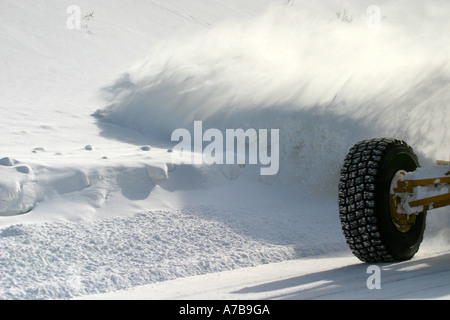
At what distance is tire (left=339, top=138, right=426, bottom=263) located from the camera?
12.9ft

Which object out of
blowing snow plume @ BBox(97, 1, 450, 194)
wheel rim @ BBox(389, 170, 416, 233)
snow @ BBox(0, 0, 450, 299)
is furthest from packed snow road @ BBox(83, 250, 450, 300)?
blowing snow plume @ BBox(97, 1, 450, 194)

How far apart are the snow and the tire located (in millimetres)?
138

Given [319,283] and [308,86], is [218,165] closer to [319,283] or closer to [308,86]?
[308,86]

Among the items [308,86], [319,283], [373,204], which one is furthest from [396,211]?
[308,86]

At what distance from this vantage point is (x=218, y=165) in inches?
252

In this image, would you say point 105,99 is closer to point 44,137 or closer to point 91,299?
point 44,137

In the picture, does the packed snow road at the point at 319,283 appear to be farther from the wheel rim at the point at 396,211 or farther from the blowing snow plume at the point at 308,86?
the blowing snow plume at the point at 308,86

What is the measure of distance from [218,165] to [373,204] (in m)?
2.69

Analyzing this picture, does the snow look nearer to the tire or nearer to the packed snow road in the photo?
the packed snow road

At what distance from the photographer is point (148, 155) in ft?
21.0

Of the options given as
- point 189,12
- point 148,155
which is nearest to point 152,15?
point 189,12

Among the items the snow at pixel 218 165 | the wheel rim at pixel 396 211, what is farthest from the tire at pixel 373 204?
the snow at pixel 218 165

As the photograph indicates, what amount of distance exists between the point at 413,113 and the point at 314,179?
1113mm

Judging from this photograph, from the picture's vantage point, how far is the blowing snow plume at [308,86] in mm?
6262
